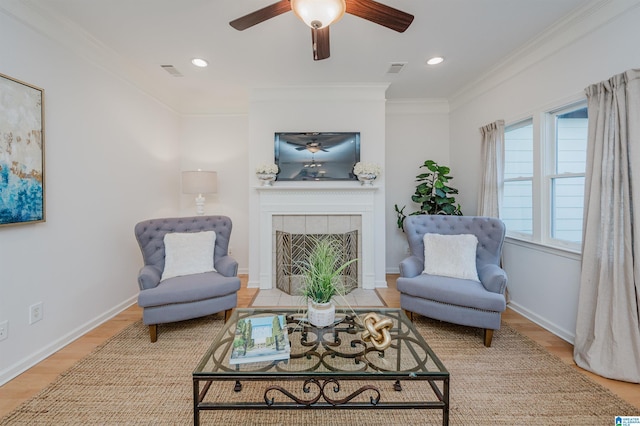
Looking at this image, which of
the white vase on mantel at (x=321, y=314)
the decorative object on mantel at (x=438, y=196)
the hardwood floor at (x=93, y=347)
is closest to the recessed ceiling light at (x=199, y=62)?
the hardwood floor at (x=93, y=347)

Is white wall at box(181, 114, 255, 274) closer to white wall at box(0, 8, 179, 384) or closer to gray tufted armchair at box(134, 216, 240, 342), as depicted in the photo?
white wall at box(0, 8, 179, 384)

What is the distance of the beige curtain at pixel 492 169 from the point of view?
310 centimetres

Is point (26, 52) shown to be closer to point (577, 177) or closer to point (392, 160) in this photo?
point (392, 160)

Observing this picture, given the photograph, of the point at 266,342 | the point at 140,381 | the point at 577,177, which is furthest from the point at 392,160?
the point at 140,381

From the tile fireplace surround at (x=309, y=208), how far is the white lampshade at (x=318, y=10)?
7.35 ft

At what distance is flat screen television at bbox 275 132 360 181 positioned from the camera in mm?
3564

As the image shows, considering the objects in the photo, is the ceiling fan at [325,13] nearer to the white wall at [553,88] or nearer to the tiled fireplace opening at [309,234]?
the white wall at [553,88]

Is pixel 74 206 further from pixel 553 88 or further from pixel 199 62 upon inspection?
pixel 553 88

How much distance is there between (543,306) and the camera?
8.38 ft

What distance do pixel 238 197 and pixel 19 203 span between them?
96.0 inches

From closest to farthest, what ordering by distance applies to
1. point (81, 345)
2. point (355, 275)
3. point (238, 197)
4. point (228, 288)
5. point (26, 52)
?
point (26, 52)
point (81, 345)
point (228, 288)
point (355, 275)
point (238, 197)

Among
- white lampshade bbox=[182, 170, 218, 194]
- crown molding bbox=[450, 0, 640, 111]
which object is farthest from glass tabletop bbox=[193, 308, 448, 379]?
crown molding bbox=[450, 0, 640, 111]

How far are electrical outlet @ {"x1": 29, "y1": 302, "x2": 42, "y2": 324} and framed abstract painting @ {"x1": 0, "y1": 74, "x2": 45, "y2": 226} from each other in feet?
2.03

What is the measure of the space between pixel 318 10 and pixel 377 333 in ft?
5.64
